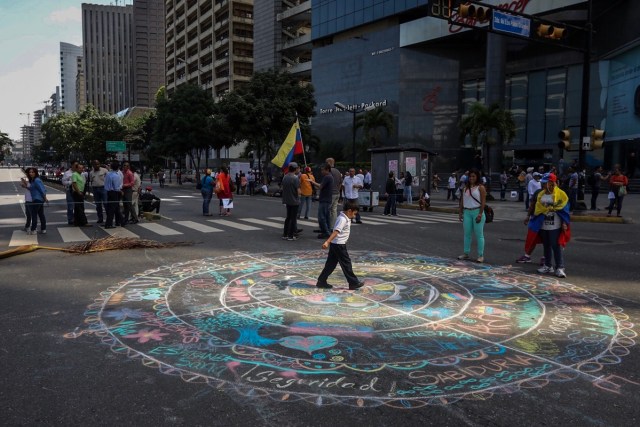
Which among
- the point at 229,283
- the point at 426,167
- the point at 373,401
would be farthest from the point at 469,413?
the point at 426,167

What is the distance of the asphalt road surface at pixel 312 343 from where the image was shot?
3605 millimetres

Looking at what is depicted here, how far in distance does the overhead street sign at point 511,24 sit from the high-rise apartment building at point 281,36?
47.8m

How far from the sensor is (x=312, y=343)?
491cm

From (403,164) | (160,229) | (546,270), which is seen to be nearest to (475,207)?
(546,270)

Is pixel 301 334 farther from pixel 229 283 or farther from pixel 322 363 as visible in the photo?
pixel 229 283

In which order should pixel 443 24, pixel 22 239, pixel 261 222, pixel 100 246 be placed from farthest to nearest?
pixel 443 24 < pixel 261 222 < pixel 22 239 < pixel 100 246

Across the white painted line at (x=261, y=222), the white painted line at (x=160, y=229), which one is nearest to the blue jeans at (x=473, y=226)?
the white painted line at (x=261, y=222)

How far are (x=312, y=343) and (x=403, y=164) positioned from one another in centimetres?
2270

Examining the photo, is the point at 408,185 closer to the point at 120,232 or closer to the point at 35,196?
the point at 120,232

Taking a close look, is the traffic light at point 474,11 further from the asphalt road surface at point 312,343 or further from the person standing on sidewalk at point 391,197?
the asphalt road surface at point 312,343

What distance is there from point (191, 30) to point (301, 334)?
3629 inches

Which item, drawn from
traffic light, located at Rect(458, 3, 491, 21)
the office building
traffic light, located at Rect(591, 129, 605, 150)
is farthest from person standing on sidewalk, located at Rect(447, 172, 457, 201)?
traffic light, located at Rect(458, 3, 491, 21)

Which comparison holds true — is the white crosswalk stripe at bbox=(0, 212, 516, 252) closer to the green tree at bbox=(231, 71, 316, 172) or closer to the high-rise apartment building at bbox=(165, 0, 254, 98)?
the green tree at bbox=(231, 71, 316, 172)

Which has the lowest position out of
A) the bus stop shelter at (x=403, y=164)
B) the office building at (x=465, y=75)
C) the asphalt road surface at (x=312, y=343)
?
the asphalt road surface at (x=312, y=343)
